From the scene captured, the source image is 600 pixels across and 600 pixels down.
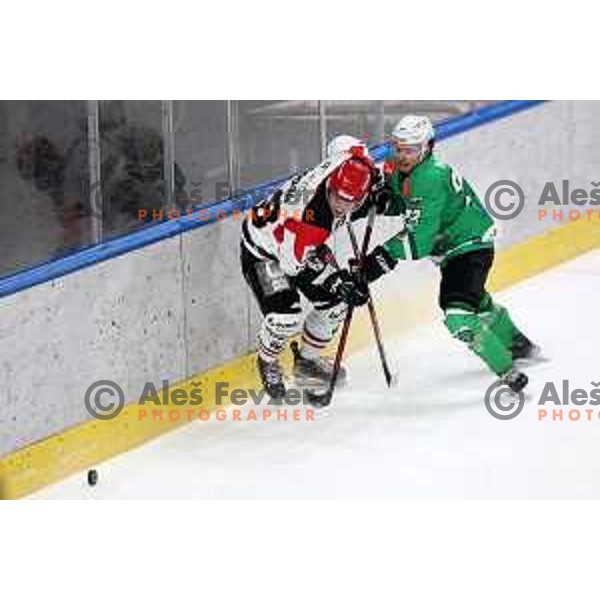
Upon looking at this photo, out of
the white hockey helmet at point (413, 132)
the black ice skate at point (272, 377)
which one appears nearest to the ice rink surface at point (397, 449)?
the black ice skate at point (272, 377)

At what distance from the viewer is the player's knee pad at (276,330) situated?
18.6 feet

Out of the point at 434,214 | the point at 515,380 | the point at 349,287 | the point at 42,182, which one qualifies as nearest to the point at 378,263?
the point at 349,287

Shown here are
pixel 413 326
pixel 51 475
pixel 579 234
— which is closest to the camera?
pixel 51 475

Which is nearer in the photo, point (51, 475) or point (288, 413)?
point (51, 475)

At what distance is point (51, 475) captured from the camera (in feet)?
17.0

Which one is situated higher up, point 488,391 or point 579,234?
point 579,234

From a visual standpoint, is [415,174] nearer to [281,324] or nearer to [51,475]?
[281,324]

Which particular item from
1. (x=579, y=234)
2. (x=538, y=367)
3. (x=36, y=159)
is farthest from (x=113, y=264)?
(x=579, y=234)

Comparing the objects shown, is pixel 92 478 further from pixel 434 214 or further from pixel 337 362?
pixel 434 214

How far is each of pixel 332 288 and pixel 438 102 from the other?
122 centimetres

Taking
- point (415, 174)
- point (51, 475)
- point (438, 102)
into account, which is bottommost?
point (51, 475)
